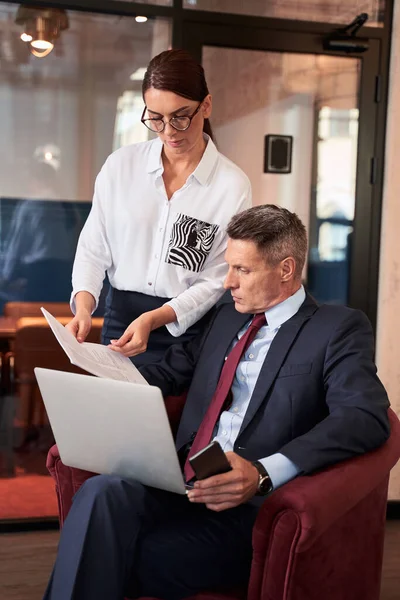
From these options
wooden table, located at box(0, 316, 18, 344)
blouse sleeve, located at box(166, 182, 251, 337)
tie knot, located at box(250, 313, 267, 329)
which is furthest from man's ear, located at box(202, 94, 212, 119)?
wooden table, located at box(0, 316, 18, 344)

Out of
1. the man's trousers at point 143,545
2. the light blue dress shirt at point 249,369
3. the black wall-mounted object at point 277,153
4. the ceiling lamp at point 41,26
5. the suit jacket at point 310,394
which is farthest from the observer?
the black wall-mounted object at point 277,153

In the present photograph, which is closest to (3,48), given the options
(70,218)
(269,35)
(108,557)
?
(70,218)

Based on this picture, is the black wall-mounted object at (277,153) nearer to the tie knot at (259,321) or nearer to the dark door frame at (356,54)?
the dark door frame at (356,54)

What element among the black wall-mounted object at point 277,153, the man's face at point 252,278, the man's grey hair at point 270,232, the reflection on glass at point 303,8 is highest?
the reflection on glass at point 303,8

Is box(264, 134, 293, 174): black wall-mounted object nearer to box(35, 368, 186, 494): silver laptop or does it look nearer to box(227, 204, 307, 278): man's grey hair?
box(227, 204, 307, 278): man's grey hair

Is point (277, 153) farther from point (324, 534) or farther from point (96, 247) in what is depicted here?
point (324, 534)

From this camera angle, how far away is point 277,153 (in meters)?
3.48

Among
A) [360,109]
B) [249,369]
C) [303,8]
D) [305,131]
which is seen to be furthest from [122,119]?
[249,369]

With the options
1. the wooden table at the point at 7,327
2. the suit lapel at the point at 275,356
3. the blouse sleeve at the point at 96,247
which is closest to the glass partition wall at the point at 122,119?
the wooden table at the point at 7,327

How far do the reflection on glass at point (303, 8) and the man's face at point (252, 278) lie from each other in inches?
61.6

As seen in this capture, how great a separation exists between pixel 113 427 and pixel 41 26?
206 centimetres

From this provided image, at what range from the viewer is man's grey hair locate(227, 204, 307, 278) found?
2191 millimetres

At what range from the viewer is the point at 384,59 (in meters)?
3.54

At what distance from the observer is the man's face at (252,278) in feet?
7.23
